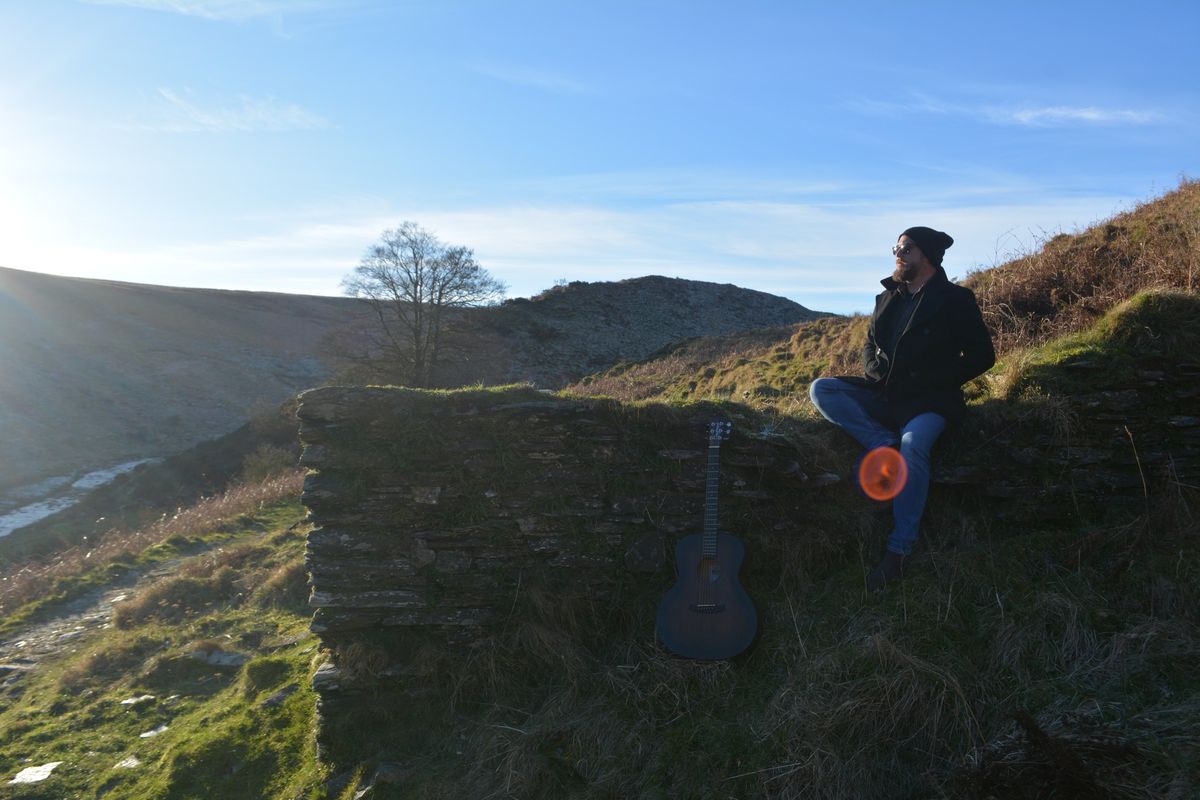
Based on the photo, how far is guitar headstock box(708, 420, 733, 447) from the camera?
17.0 feet

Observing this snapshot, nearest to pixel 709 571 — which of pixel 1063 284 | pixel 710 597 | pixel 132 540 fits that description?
pixel 710 597

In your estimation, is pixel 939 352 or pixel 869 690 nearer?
pixel 869 690

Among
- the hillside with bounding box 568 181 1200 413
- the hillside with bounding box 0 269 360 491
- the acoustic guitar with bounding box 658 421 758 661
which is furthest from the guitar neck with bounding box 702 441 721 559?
the hillside with bounding box 0 269 360 491

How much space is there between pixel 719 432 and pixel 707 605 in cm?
119

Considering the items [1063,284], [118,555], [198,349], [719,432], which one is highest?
[1063,284]

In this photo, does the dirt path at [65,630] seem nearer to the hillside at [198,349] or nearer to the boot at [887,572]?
the boot at [887,572]

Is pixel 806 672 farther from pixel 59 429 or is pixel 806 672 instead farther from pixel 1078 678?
pixel 59 429

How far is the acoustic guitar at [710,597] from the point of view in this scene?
4777 mm

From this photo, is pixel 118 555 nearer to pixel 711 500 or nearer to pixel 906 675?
pixel 711 500

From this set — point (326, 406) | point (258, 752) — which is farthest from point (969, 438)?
point (258, 752)

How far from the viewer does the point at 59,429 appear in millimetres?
27281

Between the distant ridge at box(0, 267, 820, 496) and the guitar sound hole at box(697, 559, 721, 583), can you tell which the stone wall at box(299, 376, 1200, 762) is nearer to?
the guitar sound hole at box(697, 559, 721, 583)

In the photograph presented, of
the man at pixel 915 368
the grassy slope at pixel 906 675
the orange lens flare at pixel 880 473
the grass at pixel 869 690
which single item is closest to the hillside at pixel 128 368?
the grass at pixel 869 690

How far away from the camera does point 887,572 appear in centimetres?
485
